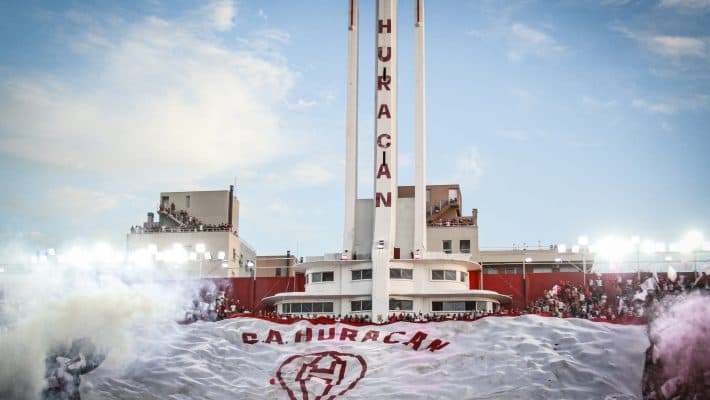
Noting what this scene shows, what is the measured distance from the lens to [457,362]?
61688 millimetres

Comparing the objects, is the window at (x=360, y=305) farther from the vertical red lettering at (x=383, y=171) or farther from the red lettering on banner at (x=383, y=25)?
the red lettering on banner at (x=383, y=25)

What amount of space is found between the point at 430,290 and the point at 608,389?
23.4 m

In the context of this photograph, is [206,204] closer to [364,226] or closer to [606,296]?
[364,226]

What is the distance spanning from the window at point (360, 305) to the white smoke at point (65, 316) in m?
13.8

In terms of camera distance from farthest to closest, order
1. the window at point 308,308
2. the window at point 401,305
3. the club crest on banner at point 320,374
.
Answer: the window at point 308,308, the window at point 401,305, the club crest on banner at point 320,374

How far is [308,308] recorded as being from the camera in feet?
261

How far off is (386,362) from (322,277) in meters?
18.7

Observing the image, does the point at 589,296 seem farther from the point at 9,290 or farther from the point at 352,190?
the point at 9,290

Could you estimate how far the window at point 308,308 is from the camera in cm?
7900

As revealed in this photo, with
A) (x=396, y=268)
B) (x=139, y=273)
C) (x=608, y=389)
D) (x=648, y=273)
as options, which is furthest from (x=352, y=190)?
(x=608, y=389)

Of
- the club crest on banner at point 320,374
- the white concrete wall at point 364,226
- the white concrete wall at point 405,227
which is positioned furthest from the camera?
the white concrete wall at point 405,227

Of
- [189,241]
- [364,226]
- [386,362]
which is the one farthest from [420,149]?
[189,241]

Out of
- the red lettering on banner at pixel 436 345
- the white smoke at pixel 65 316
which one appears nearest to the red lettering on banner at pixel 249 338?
the white smoke at pixel 65 316

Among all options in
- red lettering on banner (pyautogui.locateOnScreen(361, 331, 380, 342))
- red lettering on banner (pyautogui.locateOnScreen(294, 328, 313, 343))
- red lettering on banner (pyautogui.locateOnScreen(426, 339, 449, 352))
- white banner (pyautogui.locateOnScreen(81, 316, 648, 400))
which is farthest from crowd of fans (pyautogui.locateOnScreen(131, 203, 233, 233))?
red lettering on banner (pyautogui.locateOnScreen(426, 339, 449, 352))
